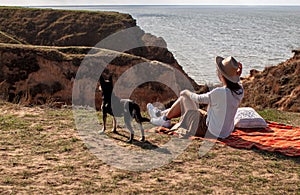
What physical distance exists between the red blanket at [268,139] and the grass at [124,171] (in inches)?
7.5

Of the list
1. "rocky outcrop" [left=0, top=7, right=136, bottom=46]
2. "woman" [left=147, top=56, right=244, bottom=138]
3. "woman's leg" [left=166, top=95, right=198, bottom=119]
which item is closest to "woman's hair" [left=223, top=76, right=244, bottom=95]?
"woman" [left=147, top=56, right=244, bottom=138]

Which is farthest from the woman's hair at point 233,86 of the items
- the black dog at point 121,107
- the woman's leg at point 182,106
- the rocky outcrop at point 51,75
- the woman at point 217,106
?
the rocky outcrop at point 51,75

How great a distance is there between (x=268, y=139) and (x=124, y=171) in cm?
310

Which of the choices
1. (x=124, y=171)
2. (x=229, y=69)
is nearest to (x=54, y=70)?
(x=229, y=69)

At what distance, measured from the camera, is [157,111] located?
8.23 meters

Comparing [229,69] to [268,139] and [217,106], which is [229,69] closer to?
[217,106]

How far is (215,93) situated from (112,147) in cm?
196

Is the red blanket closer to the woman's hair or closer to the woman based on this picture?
the woman

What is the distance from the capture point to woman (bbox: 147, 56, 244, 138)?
6.60 metres

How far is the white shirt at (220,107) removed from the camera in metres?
6.64

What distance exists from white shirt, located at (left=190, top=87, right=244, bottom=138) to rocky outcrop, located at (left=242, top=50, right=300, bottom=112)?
8375 mm

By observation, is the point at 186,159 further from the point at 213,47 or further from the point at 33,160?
the point at 213,47

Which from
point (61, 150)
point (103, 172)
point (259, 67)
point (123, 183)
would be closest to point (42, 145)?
point (61, 150)

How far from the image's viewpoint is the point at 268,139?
288 inches
